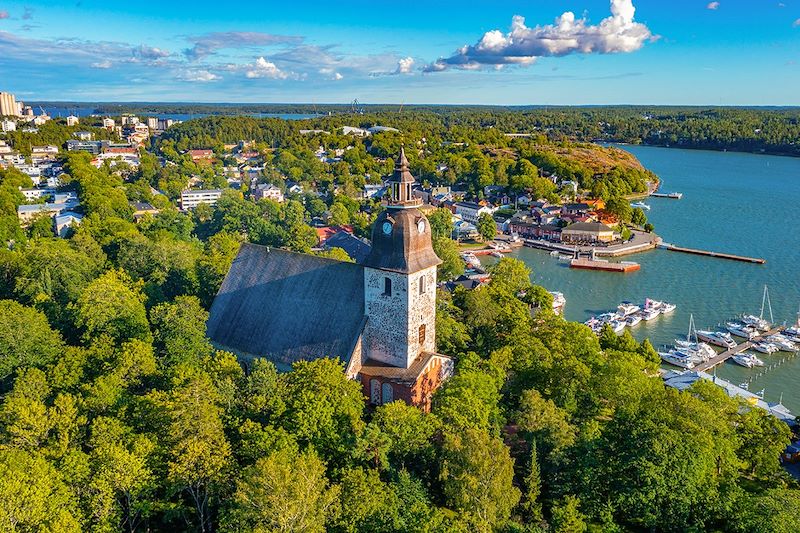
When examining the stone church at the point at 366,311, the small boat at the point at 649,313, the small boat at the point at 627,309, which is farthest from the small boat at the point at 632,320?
the stone church at the point at 366,311

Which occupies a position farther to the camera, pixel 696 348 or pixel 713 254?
pixel 713 254

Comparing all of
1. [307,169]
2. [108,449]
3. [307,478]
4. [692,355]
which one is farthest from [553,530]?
[307,169]

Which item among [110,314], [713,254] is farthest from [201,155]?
[110,314]

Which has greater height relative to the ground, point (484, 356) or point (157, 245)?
point (157, 245)

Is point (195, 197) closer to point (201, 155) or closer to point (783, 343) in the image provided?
point (201, 155)

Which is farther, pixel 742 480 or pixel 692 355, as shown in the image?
pixel 692 355

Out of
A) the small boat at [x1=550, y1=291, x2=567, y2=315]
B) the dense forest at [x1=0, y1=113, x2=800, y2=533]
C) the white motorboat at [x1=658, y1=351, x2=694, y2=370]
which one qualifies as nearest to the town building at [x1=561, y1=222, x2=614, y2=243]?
the small boat at [x1=550, y1=291, x2=567, y2=315]

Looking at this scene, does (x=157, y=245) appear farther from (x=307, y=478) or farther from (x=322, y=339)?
(x=307, y=478)
